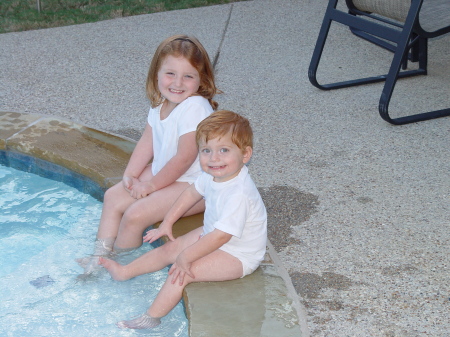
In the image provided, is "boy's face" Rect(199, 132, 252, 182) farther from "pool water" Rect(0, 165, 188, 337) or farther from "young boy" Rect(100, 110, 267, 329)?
"pool water" Rect(0, 165, 188, 337)

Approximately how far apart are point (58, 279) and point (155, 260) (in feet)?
1.67

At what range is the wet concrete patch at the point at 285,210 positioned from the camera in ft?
8.70

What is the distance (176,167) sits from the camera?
2588 millimetres

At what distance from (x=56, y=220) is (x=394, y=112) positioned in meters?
2.25

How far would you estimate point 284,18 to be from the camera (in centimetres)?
636

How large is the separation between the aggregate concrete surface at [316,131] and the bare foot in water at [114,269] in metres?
0.63

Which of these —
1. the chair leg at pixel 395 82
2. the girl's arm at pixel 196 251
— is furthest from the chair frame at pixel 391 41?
the girl's arm at pixel 196 251

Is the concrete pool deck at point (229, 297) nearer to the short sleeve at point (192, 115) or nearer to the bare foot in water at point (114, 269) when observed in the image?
the bare foot in water at point (114, 269)

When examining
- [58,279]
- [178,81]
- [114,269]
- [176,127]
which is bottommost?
[58,279]

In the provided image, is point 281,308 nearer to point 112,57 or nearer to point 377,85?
point 377,85

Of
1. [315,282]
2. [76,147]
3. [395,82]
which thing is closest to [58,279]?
[76,147]

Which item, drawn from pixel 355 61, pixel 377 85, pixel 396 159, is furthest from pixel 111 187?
pixel 355 61

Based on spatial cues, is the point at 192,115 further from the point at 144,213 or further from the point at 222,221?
the point at 222,221

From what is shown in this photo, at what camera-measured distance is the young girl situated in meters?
2.58
